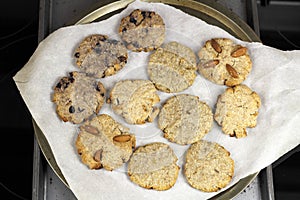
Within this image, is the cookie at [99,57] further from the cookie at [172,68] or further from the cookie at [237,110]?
the cookie at [237,110]

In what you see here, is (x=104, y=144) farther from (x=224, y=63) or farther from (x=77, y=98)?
(x=224, y=63)

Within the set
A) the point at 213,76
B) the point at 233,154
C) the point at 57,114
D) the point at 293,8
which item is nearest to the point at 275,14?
the point at 293,8

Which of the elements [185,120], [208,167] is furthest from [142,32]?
[208,167]

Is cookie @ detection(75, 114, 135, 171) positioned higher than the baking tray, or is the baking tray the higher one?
the baking tray

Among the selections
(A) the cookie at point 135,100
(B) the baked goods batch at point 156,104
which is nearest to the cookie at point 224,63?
(B) the baked goods batch at point 156,104

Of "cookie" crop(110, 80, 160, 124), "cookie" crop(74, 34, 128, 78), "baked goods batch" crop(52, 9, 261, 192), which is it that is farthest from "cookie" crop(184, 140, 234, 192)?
"cookie" crop(74, 34, 128, 78)

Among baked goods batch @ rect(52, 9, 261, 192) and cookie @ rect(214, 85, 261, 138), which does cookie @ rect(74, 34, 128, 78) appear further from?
cookie @ rect(214, 85, 261, 138)

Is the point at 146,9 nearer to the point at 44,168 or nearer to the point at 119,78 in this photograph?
the point at 119,78
